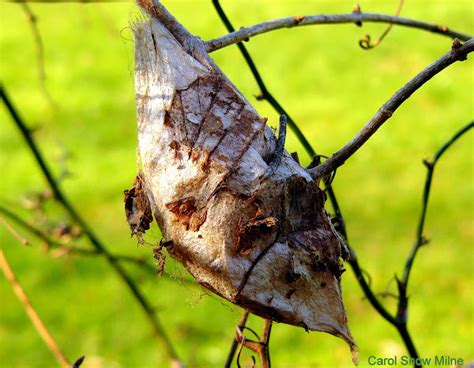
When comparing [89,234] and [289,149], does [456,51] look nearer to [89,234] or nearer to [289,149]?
[89,234]

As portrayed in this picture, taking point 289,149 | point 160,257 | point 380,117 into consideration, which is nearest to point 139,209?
point 160,257

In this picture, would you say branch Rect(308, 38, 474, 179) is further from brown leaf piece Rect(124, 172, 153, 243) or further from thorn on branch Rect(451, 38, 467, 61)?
brown leaf piece Rect(124, 172, 153, 243)

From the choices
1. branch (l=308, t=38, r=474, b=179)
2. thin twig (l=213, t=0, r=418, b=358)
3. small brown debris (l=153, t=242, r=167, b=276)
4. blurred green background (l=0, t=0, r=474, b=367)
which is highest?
blurred green background (l=0, t=0, r=474, b=367)

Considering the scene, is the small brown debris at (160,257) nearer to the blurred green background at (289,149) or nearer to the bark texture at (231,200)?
the bark texture at (231,200)

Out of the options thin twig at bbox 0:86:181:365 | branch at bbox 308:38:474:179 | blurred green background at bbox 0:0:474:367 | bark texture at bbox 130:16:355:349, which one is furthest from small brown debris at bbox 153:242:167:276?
blurred green background at bbox 0:0:474:367

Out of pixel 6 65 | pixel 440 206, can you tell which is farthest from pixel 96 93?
pixel 440 206

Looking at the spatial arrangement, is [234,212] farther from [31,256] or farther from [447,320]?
[31,256]
